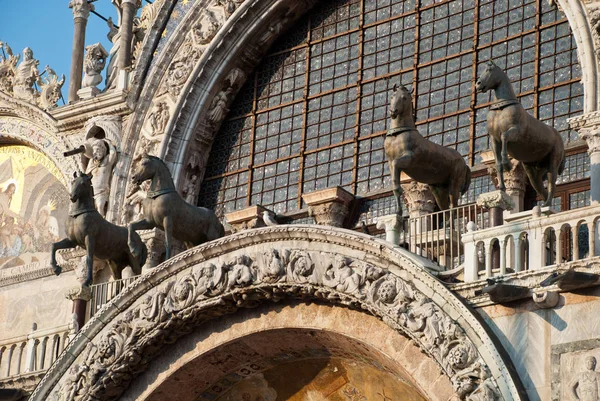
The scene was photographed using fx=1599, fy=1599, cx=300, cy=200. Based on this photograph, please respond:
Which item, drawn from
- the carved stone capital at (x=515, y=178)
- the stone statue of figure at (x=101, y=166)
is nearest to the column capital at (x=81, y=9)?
the stone statue of figure at (x=101, y=166)

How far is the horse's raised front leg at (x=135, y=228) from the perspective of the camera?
78.6 ft

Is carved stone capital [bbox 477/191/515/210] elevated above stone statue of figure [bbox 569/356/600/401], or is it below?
above

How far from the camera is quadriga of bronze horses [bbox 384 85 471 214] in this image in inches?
840

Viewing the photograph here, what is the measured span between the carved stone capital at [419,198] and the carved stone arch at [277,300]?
3.20 metres

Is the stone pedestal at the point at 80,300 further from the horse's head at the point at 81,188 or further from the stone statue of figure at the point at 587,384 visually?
the stone statue of figure at the point at 587,384

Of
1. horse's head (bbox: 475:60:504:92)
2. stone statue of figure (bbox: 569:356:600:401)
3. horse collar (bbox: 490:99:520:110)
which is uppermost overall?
horse's head (bbox: 475:60:504:92)

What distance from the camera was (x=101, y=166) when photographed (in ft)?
90.3

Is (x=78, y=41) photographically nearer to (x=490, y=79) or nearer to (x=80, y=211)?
(x=80, y=211)

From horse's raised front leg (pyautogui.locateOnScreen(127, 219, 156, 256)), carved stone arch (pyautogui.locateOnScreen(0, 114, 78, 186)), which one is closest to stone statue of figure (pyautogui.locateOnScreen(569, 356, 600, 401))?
horse's raised front leg (pyautogui.locateOnScreen(127, 219, 156, 256))

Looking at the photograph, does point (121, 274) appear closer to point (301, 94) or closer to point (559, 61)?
point (301, 94)

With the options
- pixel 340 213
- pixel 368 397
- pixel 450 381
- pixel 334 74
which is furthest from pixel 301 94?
pixel 450 381

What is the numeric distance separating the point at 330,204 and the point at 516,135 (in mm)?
5369

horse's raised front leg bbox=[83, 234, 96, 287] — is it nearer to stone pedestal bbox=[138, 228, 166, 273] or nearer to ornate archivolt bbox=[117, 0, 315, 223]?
stone pedestal bbox=[138, 228, 166, 273]

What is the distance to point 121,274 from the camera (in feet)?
84.3
